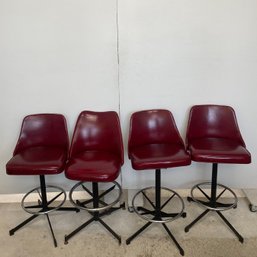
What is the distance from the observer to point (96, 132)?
8.40 ft

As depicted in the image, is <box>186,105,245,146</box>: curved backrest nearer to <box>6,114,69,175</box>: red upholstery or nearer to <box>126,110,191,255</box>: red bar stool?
<box>126,110,191,255</box>: red bar stool

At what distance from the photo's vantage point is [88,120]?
2.57 m

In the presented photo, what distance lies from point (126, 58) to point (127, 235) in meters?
1.51

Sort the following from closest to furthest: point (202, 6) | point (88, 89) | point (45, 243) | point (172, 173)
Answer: point (45, 243), point (202, 6), point (88, 89), point (172, 173)

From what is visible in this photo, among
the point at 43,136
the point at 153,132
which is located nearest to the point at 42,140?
the point at 43,136

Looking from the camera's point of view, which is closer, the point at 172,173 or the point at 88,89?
the point at 88,89

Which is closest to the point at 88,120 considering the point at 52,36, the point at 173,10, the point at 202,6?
→ the point at 52,36

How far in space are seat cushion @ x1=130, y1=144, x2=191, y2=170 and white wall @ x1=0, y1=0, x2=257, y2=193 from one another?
433 mm

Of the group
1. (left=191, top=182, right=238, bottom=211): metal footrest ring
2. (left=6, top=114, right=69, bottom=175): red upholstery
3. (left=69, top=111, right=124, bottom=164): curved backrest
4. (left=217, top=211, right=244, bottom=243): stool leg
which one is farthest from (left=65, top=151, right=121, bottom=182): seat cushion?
(left=217, top=211, right=244, bottom=243): stool leg

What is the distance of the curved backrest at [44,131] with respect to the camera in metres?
2.61

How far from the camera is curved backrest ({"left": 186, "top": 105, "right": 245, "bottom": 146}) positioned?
8.59 ft

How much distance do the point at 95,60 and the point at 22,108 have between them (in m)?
0.81

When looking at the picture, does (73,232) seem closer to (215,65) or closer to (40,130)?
(40,130)

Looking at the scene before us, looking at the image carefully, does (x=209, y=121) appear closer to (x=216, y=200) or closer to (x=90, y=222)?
(x=216, y=200)
